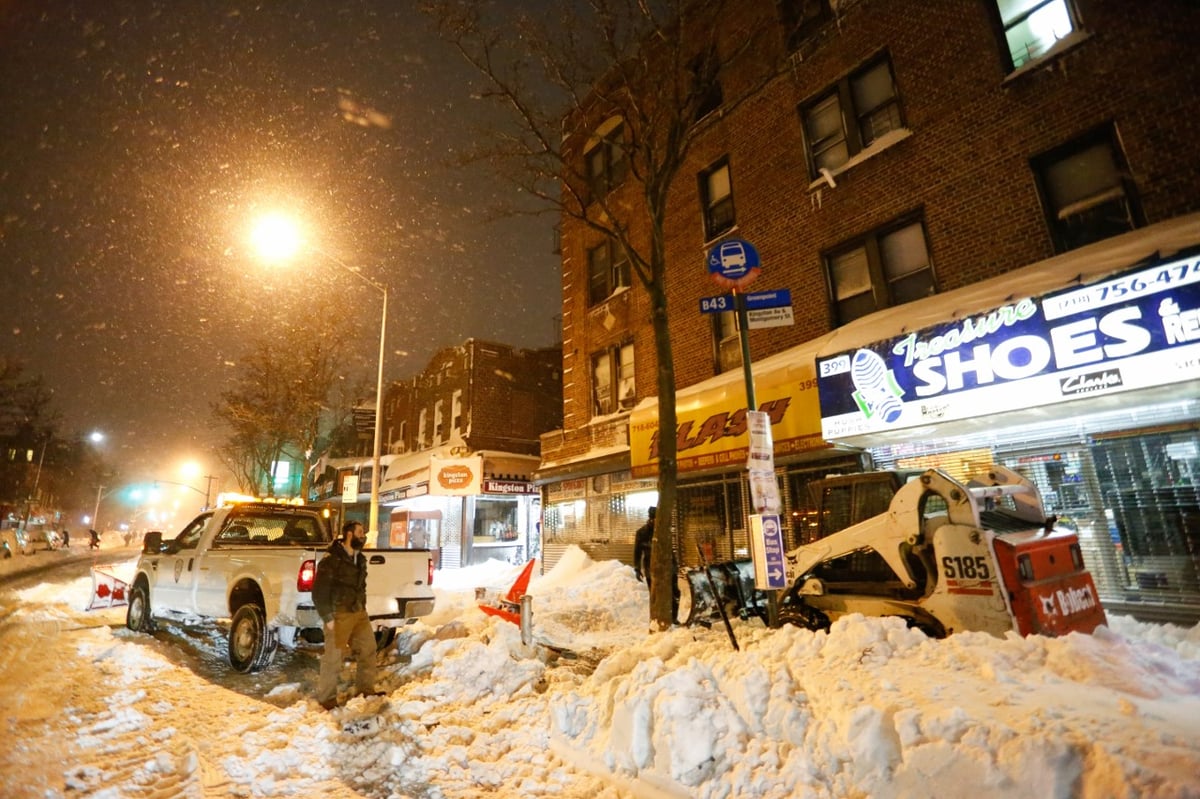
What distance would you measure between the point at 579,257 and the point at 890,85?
31.0 ft

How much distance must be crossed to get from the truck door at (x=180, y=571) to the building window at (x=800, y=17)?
14565 mm

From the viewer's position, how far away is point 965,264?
9430mm

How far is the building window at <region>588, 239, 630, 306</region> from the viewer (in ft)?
54.5

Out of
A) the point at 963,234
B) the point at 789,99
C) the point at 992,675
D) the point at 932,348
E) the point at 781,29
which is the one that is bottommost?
the point at 992,675

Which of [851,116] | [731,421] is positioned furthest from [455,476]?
[851,116]

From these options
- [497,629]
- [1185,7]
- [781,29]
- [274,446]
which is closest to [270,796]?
[497,629]

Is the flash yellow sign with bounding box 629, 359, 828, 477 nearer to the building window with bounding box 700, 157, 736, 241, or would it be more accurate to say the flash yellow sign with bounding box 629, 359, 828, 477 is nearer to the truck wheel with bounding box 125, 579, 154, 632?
the building window with bounding box 700, 157, 736, 241

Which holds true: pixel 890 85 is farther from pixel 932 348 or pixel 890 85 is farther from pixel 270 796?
pixel 270 796

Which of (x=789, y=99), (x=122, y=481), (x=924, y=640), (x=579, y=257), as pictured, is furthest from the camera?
(x=122, y=481)

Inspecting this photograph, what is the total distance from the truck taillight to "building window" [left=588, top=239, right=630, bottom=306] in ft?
36.3

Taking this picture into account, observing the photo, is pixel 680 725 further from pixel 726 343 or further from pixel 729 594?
pixel 726 343

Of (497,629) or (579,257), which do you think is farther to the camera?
(579,257)

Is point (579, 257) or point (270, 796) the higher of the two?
point (579, 257)

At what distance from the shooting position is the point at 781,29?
505 inches
